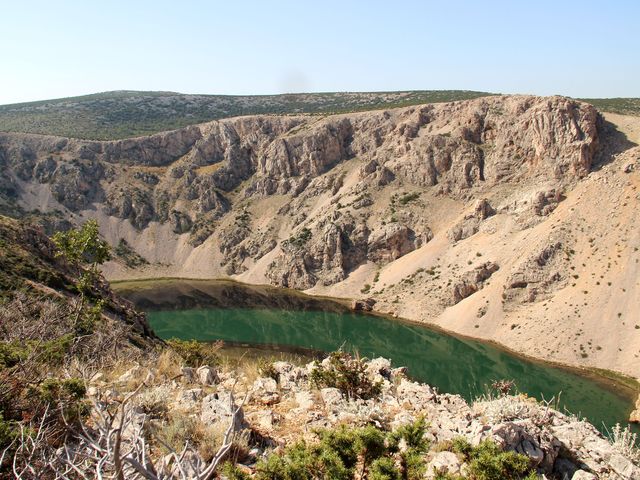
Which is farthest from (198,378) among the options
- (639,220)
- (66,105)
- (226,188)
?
(66,105)

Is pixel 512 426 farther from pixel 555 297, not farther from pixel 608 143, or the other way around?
pixel 608 143

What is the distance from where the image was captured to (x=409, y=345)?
2386 inches

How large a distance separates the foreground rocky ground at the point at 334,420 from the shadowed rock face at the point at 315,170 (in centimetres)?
7272

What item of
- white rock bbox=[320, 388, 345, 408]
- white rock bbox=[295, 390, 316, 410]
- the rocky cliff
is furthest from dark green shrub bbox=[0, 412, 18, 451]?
the rocky cliff

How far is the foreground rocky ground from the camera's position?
8258 mm

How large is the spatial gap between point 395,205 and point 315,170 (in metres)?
29.7

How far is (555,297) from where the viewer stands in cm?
6097

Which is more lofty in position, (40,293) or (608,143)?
(608,143)

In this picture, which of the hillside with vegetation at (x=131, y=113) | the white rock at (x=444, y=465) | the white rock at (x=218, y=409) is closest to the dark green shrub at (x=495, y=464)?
the white rock at (x=444, y=465)

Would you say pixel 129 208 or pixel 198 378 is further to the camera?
pixel 129 208

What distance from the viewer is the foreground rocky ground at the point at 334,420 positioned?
27.1 ft

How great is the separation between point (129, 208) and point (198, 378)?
124 m

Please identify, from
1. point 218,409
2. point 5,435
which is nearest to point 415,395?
point 218,409

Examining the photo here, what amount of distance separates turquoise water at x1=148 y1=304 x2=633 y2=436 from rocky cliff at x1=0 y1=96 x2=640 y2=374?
4778mm
